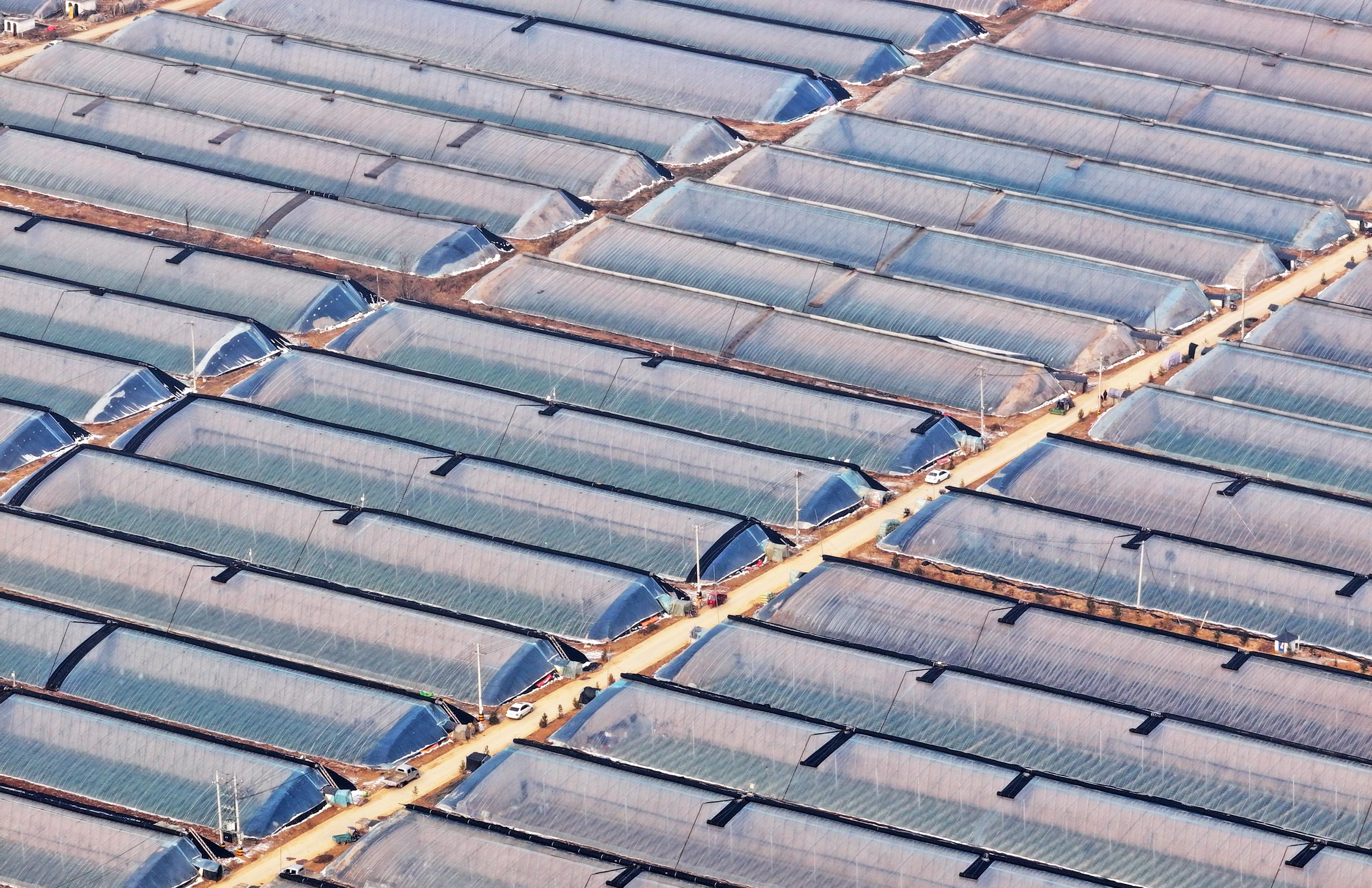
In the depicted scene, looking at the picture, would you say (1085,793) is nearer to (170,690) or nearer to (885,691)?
(885,691)

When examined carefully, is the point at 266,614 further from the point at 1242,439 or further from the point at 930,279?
the point at 930,279

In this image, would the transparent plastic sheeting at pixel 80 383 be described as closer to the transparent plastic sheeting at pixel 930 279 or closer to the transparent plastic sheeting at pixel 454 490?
the transparent plastic sheeting at pixel 454 490

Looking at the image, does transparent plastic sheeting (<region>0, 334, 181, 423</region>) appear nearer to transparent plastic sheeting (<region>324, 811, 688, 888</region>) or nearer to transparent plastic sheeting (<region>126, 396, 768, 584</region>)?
transparent plastic sheeting (<region>126, 396, 768, 584</region>)

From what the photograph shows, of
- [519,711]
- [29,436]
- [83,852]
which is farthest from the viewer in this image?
[29,436]

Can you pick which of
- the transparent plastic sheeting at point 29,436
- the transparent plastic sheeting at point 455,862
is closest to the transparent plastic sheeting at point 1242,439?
the transparent plastic sheeting at point 455,862

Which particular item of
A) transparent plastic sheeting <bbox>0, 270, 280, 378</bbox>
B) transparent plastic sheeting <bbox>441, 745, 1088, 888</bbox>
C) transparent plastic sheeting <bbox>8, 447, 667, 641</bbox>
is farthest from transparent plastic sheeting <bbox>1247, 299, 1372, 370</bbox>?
transparent plastic sheeting <bbox>441, 745, 1088, 888</bbox>

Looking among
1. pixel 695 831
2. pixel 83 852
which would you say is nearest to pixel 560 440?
pixel 695 831
